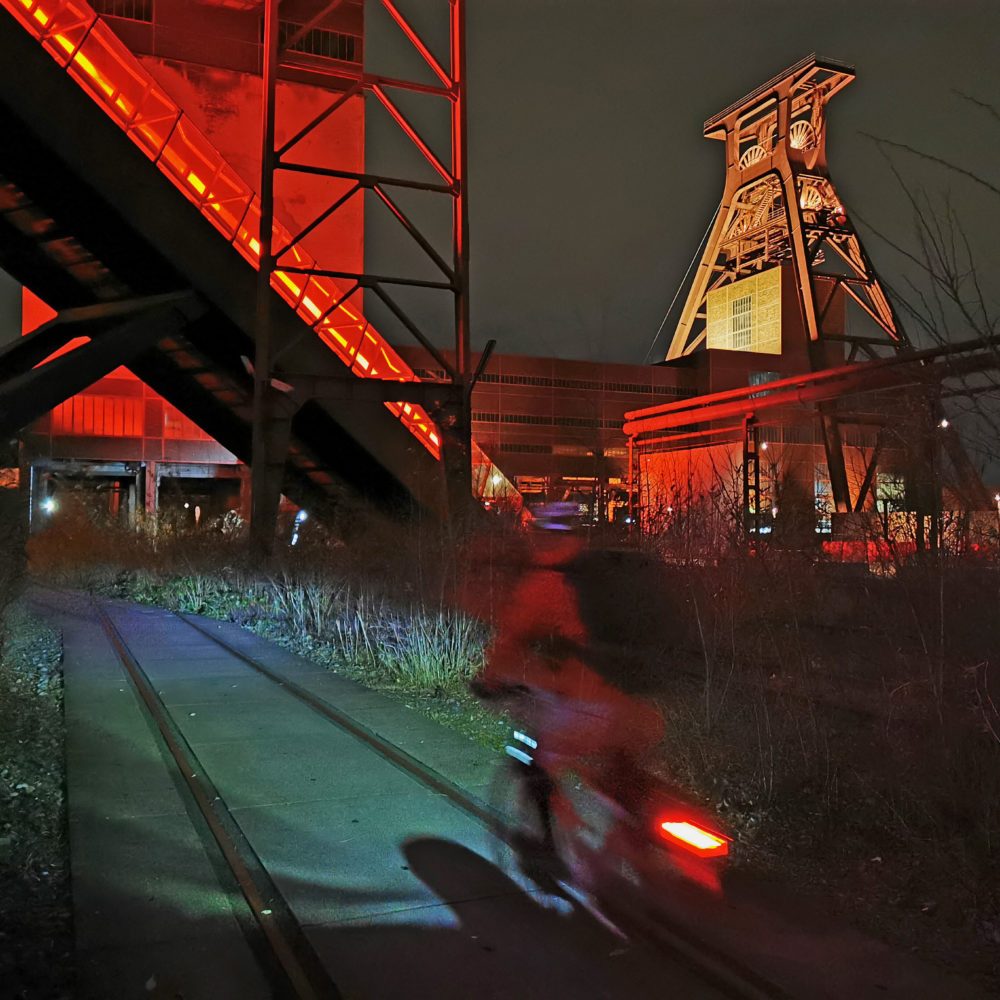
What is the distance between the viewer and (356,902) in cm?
478

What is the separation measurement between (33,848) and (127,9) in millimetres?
45172

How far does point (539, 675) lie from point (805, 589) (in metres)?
4.21

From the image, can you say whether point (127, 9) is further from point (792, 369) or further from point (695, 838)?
point (792, 369)

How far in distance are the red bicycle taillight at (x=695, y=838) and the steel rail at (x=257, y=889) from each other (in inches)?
90.5

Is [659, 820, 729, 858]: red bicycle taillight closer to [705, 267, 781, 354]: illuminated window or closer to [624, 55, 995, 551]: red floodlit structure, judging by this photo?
[624, 55, 995, 551]: red floodlit structure

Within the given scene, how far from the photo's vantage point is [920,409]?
5.92m

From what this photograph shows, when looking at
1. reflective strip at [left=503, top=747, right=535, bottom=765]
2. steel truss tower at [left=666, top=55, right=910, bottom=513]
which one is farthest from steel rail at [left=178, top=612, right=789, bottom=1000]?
steel truss tower at [left=666, top=55, right=910, bottom=513]

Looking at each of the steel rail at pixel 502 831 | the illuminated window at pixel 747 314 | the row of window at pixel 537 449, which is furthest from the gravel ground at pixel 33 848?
the illuminated window at pixel 747 314

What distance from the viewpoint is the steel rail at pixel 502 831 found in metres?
3.98

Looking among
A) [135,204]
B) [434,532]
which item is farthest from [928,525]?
[135,204]

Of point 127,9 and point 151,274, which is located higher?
Answer: point 127,9

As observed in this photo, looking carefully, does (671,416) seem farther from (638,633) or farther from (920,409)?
(920,409)

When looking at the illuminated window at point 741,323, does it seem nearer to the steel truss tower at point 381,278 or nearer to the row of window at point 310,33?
the row of window at point 310,33

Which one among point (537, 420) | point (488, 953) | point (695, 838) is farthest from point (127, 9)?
point (488, 953)
